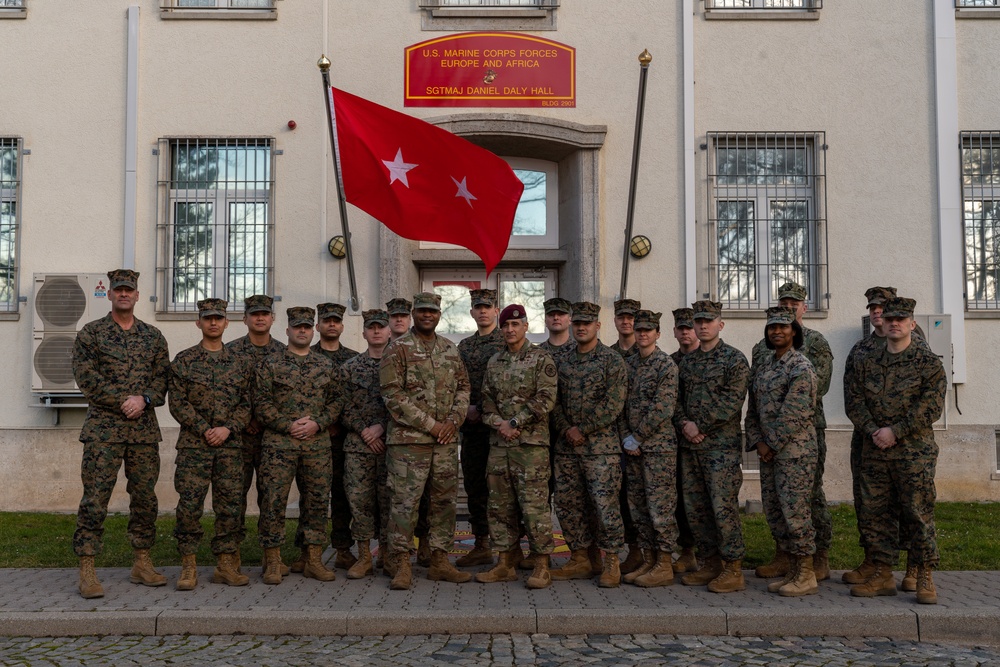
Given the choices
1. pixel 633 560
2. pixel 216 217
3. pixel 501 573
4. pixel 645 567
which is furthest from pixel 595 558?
pixel 216 217

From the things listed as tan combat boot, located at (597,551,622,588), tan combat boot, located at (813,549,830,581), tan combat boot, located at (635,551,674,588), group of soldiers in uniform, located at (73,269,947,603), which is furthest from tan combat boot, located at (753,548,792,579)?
tan combat boot, located at (597,551,622,588)

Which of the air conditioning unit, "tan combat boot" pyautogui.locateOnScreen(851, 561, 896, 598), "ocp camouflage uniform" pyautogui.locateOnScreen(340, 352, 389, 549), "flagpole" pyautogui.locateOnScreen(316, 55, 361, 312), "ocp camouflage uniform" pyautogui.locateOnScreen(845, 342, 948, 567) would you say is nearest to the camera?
A: "ocp camouflage uniform" pyautogui.locateOnScreen(845, 342, 948, 567)

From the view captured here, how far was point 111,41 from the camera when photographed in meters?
10.2

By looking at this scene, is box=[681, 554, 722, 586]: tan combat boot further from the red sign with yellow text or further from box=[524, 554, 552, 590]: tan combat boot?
the red sign with yellow text

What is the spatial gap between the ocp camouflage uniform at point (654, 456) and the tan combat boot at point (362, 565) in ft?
6.36

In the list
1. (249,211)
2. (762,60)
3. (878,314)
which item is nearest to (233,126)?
(249,211)

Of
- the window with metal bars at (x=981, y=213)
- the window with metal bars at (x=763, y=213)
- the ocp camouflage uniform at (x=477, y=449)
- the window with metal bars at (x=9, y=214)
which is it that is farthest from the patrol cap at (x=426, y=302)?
the window with metal bars at (x=981, y=213)

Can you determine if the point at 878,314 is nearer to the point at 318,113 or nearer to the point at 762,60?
the point at 762,60

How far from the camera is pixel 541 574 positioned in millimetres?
6383

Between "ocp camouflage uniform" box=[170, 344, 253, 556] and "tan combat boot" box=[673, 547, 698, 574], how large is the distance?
3163mm

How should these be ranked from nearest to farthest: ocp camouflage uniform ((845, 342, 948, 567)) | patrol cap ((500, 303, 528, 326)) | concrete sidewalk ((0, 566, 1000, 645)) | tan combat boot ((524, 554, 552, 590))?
concrete sidewalk ((0, 566, 1000, 645))
ocp camouflage uniform ((845, 342, 948, 567))
tan combat boot ((524, 554, 552, 590))
patrol cap ((500, 303, 528, 326))

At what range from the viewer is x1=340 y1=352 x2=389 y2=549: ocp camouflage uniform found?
677 centimetres

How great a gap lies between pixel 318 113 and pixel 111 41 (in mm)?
2416

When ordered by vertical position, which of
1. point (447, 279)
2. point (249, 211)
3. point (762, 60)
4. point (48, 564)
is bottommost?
point (48, 564)
